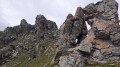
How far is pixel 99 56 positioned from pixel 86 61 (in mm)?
6634

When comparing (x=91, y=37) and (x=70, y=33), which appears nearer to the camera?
(x=91, y=37)

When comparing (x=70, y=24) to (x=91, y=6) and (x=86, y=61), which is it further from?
(x=86, y=61)

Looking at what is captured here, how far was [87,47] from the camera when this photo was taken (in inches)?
2766

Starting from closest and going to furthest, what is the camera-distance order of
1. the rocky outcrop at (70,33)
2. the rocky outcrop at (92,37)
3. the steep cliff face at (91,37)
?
the steep cliff face at (91,37)
the rocky outcrop at (92,37)
the rocky outcrop at (70,33)

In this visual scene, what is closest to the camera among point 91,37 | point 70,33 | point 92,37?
point 92,37

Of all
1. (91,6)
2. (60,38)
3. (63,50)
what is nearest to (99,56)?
(63,50)

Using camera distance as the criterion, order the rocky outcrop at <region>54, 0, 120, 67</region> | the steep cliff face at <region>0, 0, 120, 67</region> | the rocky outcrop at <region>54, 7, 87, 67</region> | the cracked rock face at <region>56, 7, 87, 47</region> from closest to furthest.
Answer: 1. the steep cliff face at <region>0, 0, 120, 67</region>
2. the rocky outcrop at <region>54, 0, 120, 67</region>
3. the rocky outcrop at <region>54, 7, 87, 67</region>
4. the cracked rock face at <region>56, 7, 87, 47</region>

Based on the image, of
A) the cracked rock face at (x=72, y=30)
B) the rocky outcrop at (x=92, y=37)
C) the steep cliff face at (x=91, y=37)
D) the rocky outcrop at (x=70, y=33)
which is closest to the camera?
the steep cliff face at (x=91, y=37)

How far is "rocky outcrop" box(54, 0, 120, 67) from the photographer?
220ft

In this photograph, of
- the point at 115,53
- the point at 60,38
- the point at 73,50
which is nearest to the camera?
the point at 115,53

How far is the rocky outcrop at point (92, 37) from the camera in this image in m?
67.0

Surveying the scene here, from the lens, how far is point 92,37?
74.5 metres

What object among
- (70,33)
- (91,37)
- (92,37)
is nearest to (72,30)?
(70,33)

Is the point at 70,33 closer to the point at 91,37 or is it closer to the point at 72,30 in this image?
the point at 72,30
